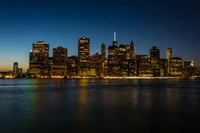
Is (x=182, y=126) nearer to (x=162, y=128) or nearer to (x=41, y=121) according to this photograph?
(x=162, y=128)

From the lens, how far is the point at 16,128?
60.3ft

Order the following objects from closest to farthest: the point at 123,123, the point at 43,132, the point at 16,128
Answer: the point at 43,132
the point at 16,128
the point at 123,123

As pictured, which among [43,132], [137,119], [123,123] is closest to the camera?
[43,132]

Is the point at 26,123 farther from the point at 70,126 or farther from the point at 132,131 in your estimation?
the point at 132,131

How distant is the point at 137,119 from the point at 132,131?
4914mm

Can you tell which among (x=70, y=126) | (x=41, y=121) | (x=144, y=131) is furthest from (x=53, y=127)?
(x=144, y=131)

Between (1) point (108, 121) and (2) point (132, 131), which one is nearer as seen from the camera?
(2) point (132, 131)

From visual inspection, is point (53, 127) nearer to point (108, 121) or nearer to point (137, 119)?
point (108, 121)

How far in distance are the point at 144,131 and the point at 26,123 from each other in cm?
991

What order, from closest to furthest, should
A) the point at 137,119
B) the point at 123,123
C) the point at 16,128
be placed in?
the point at 16,128 < the point at 123,123 < the point at 137,119

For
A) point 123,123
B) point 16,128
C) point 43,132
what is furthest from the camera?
point 123,123

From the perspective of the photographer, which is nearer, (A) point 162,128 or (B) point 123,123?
(A) point 162,128

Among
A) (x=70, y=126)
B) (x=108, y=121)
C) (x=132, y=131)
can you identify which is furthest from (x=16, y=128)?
(x=132, y=131)

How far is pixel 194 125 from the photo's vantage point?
63.0 feet
